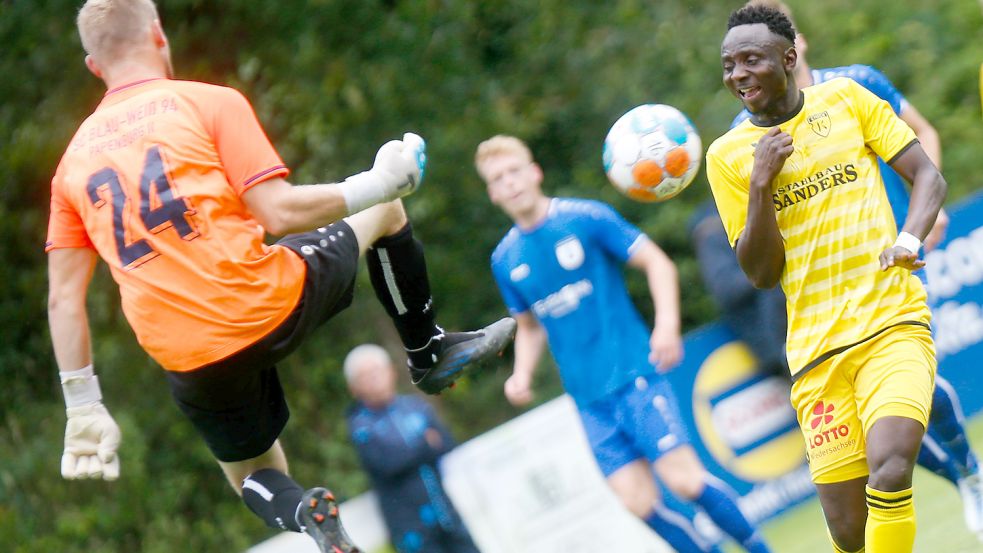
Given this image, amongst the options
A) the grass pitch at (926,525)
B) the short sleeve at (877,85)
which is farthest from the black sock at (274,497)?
the grass pitch at (926,525)

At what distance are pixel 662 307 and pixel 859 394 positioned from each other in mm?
2129

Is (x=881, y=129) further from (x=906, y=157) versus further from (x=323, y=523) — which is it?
(x=323, y=523)

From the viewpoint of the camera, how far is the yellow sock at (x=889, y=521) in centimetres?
424

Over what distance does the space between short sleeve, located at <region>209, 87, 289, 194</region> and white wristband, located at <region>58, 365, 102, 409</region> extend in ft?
3.40

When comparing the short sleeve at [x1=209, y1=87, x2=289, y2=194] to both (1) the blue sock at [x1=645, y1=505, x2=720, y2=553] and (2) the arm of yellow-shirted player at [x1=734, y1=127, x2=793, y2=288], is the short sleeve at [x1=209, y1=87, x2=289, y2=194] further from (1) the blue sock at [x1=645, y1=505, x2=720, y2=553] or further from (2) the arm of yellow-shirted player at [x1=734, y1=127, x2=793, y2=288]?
(1) the blue sock at [x1=645, y1=505, x2=720, y2=553]

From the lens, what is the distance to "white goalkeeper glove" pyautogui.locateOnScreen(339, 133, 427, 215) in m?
4.50

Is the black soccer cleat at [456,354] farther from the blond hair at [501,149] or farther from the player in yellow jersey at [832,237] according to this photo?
the blond hair at [501,149]

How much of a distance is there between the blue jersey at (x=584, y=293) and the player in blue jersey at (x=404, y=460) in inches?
62.3

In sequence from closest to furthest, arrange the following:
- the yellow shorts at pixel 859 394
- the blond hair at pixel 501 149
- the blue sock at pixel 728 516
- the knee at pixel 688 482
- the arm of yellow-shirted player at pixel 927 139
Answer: the yellow shorts at pixel 859 394, the arm of yellow-shirted player at pixel 927 139, the blue sock at pixel 728 516, the knee at pixel 688 482, the blond hair at pixel 501 149

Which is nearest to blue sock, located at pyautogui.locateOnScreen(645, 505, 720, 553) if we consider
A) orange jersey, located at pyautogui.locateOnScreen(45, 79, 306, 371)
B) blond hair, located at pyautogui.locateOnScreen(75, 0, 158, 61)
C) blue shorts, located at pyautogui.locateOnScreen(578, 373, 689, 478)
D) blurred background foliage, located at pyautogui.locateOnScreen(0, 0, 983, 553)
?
blue shorts, located at pyautogui.locateOnScreen(578, 373, 689, 478)

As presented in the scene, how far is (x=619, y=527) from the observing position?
832 cm

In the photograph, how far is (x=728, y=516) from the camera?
6297 millimetres

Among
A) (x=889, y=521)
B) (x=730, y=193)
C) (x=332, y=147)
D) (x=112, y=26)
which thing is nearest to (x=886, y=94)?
(x=730, y=193)

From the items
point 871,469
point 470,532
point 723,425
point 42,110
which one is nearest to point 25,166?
point 42,110
